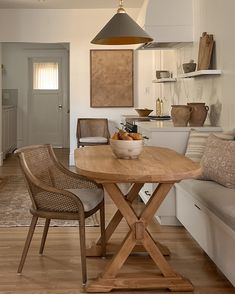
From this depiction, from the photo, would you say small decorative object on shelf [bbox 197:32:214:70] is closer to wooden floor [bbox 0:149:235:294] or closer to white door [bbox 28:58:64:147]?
wooden floor [bbox 0:149:235:294]

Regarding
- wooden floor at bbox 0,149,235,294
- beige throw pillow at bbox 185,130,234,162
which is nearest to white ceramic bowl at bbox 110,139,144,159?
wooden floor at bbox 0,149,235,294

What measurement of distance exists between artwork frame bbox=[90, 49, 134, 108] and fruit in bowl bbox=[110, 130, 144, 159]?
16.3ft

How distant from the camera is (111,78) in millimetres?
7883

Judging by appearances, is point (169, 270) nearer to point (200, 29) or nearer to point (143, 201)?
point (143, 201)

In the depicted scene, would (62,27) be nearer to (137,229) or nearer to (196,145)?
(196,145)

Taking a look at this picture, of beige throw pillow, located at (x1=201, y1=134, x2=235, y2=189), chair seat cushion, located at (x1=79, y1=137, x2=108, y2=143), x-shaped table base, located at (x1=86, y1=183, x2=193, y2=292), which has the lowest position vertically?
x-shaped table base, located at (x1=86, y1=183, x2=193, y2=292)

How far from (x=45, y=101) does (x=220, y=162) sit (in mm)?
7795

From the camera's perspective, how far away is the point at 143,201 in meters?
4.99

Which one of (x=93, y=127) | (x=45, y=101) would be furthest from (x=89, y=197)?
(x=45, y=101)

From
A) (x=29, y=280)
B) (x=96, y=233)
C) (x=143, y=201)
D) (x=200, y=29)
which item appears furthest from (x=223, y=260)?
(x=200, y=29)

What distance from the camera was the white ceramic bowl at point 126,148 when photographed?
292 cm

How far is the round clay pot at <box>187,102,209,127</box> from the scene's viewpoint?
4.43 meters

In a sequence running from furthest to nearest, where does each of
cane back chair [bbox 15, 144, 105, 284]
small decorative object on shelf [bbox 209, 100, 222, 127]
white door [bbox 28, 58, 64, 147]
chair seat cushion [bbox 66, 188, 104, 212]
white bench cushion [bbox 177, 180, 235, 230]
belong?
→ white door [bbox 28, 58, 64, 147], small decorative object on shelf [bbox 209, 100, 222, 127], chair seat cushion [bbox 66, 188, 104, 212], cane back chair [bbox 15, 144, 105, 284], white bench cushion [bbox 177, 180, 235, 230]

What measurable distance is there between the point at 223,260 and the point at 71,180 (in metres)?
1.27
